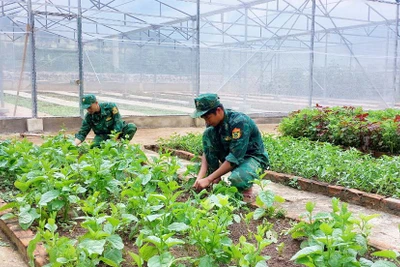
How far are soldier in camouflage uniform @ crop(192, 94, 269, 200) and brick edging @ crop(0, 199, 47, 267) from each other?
4.60 feet

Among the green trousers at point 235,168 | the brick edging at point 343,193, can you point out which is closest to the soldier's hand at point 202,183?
the green trousers at point 235,168

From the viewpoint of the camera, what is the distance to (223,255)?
8.02 feet

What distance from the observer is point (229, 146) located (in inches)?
166

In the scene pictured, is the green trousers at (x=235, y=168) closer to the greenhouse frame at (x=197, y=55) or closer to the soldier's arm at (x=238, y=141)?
the soldier's arm at (x=238, y=141)

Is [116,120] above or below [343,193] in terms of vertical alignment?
above

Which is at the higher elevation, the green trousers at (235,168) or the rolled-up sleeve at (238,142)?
the rolled-up sleeve at (238,142)

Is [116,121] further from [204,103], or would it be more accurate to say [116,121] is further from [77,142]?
[204,103]

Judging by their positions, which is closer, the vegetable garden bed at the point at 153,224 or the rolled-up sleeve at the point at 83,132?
the vegetable garden bed at the point at 153,224

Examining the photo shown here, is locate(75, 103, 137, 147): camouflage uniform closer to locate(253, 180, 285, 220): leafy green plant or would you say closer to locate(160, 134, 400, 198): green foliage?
locate(160, 134, 400, 198): green foliage

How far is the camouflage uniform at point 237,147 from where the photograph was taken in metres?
3.98

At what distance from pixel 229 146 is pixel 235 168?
22 cm

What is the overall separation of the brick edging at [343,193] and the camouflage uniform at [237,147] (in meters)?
0.55

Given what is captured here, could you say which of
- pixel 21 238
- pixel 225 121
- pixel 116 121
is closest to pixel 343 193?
pixel 225 121

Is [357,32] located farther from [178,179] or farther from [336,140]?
[178,179]
